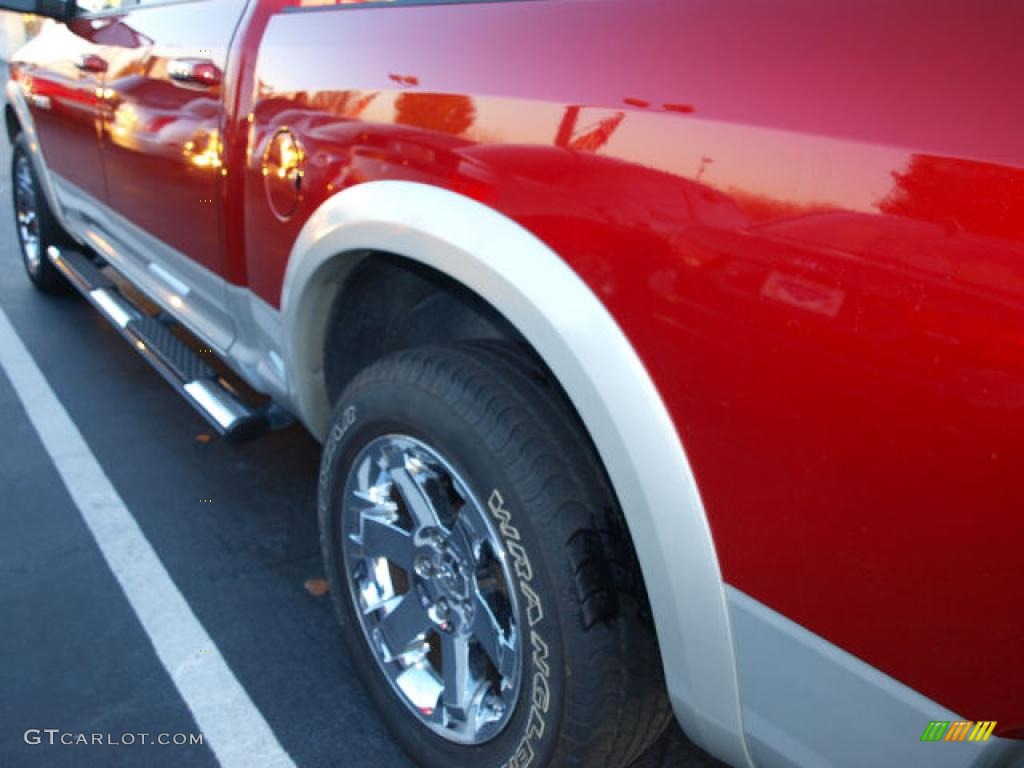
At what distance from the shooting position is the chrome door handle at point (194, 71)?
232cm

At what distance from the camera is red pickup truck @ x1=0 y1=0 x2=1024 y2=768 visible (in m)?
0.97

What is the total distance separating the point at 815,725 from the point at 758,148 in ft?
2.56

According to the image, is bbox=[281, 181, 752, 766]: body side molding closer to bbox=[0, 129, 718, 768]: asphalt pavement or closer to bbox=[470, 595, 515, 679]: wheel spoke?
bbox=[470, 595, 515, 679]: wheel spoke

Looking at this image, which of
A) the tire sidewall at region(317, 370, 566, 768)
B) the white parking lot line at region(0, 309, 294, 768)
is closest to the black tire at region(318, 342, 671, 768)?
the tire sidewall at region(317, 370, 566, 768)

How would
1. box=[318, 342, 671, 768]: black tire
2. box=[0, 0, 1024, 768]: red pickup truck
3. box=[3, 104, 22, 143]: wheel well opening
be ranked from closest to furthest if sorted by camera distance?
box=[0, 0, 1024, 768]: red pickup truck < box=[318, 342, 671, 768]: black tire < box=[3, 104, 22, 143]: wheel well opening

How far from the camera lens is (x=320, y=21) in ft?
6.56

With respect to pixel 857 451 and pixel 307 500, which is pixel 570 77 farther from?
pixel 307 500

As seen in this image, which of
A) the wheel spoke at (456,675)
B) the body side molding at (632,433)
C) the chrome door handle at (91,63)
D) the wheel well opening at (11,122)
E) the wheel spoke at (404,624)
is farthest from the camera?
the wheel well opening at (11,122)

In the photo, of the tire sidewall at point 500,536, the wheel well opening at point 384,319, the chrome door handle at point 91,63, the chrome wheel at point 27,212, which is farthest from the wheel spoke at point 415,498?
the chrome wheel at point 27,212

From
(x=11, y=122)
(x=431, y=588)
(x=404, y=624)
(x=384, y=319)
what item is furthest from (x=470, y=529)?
(x=11, y=122)

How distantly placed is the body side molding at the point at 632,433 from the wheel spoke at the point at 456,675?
0.55m

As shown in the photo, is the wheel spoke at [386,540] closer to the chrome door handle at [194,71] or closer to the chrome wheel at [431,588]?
the chrome wheel at [431,588]

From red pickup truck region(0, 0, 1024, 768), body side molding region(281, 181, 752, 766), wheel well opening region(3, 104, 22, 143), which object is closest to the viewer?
red pickup truck region(0, 0, 1024, 768)

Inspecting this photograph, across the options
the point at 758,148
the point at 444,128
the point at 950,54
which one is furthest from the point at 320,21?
the point at 950,54
